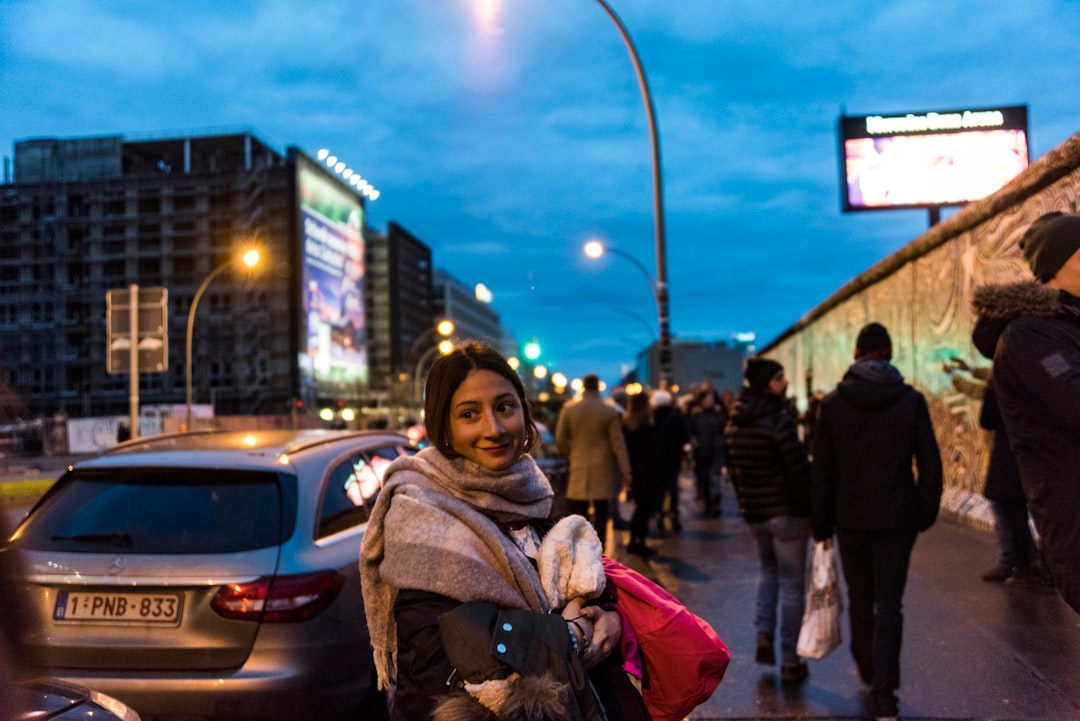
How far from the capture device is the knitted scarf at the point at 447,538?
1.98 metres

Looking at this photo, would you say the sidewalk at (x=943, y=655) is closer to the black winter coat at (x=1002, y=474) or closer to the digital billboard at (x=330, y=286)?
the black winter coat at (x=1002, y=474)

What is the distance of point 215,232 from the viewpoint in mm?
86625

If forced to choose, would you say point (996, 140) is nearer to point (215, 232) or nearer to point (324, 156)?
point (324, 156)

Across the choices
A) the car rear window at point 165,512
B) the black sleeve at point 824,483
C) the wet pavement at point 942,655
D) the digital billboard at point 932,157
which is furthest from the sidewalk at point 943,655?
the digital billboard at point 932,157

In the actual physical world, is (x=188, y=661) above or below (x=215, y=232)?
below

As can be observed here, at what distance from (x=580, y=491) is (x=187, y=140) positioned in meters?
88.7

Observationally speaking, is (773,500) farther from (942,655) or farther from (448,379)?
(448,379)

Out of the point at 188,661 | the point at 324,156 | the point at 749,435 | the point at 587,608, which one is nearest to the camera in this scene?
the point at 587,608

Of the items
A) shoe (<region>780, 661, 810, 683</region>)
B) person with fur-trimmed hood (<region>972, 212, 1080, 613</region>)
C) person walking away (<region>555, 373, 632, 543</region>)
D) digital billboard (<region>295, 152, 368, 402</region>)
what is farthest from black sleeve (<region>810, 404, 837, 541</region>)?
digital billboard (<region>295, 152, 368, 402</region>)

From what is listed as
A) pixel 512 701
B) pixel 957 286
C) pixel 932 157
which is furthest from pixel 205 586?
pixel 932 157

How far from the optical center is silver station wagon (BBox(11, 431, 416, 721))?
4.08 m

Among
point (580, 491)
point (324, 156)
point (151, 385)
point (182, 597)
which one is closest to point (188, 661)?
point (182, 597)

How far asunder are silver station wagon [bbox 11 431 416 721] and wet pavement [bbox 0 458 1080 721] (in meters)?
0.43

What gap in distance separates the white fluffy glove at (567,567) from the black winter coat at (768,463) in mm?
3760
